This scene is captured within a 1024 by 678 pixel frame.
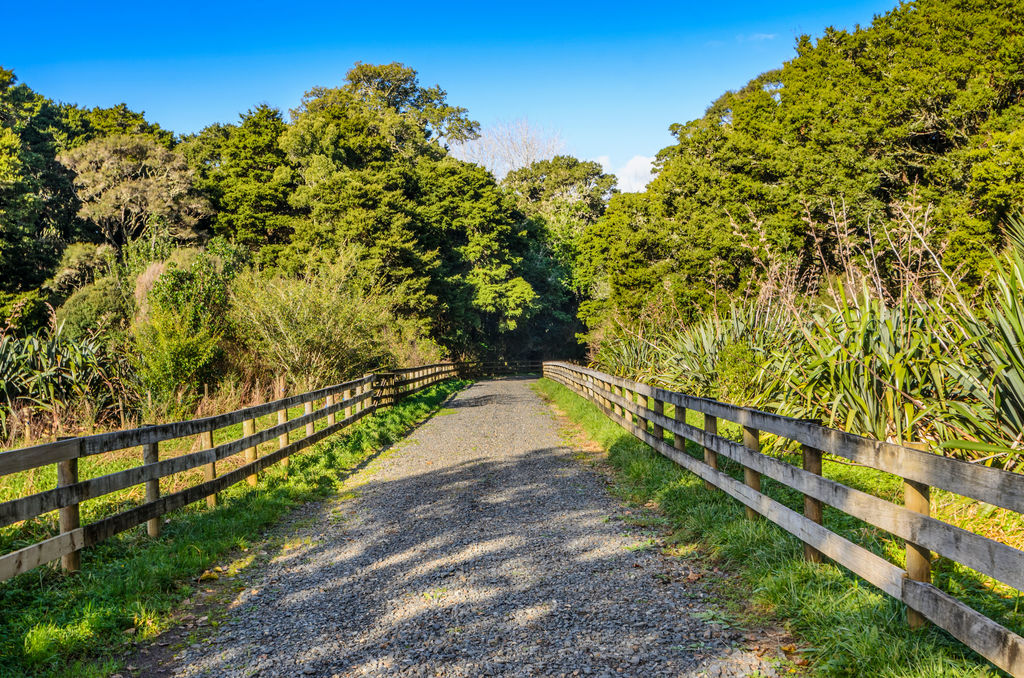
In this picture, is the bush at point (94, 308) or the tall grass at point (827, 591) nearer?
the tall grass at point (827, 591)

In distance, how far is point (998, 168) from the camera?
20.7 meters

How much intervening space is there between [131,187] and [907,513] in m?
37.8

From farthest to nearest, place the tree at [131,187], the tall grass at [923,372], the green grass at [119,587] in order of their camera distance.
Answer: the tree at [131,187], the tall grass at [923,372], the green grass at [119,587]

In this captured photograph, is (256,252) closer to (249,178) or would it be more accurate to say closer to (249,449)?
(249,178)

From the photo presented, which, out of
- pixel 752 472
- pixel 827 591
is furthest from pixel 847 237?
pixel 827 591

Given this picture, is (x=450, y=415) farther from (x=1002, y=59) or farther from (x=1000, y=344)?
(x=1002, y=59)

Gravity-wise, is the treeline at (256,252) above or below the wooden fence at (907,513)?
above

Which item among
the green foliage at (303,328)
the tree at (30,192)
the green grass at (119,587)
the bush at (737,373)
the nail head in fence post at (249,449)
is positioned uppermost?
the tree at (30,192)

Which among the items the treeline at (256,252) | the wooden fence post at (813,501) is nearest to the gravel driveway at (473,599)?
the wooden fence post at (813,501)

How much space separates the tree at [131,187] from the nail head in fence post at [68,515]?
31993 mm

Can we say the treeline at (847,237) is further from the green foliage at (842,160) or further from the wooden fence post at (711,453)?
the wooden fence post at (711,453)

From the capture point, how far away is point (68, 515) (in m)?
4.72

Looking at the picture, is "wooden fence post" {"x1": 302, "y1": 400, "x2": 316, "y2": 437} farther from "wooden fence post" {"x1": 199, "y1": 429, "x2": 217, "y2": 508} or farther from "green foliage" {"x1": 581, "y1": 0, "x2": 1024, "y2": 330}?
"green foliage" {"x1": 581, "y1": 0, "x2": 1024, "y2": 330}

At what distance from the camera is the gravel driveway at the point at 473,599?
143 inches
